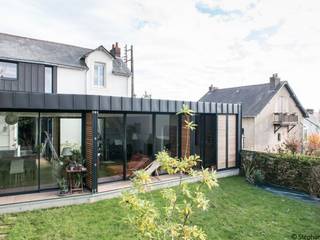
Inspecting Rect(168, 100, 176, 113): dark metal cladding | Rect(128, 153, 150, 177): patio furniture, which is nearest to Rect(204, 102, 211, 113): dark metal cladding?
Rect(168, 100, 176, 113): dark metal cladding

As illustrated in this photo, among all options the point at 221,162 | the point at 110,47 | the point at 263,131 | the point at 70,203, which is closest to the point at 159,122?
the point at 221,162

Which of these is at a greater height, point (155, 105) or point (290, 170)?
point (155, 105)

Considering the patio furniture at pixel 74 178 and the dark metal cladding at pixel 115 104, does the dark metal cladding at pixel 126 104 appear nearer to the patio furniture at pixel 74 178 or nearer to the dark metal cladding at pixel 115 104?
the dark metal cladding at pixel 115 104

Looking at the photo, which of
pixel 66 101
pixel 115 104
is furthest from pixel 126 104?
pixel 66 101

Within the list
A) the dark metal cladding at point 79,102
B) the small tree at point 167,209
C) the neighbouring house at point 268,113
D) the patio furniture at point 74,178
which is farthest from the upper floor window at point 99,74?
the small tree at point 167,209

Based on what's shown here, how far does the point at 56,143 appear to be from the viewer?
28.6ft

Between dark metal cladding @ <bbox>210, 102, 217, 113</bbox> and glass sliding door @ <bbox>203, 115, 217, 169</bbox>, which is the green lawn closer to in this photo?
glass sliding door @ <bbox>203, 115, 217, 169</bbox>

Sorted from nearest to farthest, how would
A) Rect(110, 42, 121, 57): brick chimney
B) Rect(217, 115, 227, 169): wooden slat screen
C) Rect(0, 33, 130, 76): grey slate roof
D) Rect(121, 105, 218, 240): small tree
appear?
1. Rect(121, 105, 218, 240): small tree
2. Rect(217, 115, 227, 169): wooden slat screen
3. Rect(0, 33, 130, 76): grey slate roof
4. Rect(110, 42, 121, 57): brick chimney

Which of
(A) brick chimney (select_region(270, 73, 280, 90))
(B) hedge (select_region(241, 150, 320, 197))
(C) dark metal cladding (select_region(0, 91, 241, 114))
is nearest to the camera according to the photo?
(C) dark metal cladding (select_region(0, 91, 241, 114))

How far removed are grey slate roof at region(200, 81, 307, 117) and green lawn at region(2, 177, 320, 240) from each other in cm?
1442

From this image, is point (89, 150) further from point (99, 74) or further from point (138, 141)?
point (99, 74)

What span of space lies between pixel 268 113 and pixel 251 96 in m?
2.31

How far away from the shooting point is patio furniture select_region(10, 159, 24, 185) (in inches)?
320

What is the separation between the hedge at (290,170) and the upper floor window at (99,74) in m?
11.4
